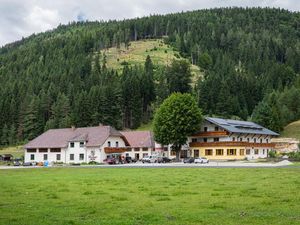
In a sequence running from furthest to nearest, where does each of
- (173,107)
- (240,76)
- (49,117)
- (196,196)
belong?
(240,76) → (49,117) → (173,107) → (196,196)

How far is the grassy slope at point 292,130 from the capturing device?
5023 inches

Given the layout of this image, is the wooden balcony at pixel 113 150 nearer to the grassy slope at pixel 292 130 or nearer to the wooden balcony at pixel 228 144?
the wooden balcony at pixel 228 144

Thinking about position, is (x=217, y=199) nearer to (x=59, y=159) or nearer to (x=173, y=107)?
(x=173, y=107)

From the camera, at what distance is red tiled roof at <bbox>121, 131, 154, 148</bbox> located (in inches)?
4277

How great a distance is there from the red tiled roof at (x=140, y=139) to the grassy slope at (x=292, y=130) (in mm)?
42173

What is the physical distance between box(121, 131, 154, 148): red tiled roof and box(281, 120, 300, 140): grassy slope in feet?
138

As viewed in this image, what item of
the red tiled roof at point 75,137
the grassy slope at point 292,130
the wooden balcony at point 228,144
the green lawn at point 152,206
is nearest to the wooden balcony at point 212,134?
the wooden balcony at point 228,144

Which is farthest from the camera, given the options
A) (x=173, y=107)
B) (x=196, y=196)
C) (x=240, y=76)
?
(x=240, y=76)

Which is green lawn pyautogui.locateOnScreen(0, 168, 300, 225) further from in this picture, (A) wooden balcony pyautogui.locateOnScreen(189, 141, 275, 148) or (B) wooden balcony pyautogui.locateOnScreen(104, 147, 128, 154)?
(A) wooden balcony pyautogui.locateOnScreen(189, 141, 275, 148)

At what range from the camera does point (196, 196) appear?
22.8 metres

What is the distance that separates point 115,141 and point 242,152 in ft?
96.1

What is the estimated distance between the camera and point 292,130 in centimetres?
13300

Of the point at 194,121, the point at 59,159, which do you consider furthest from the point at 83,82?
the point at 194,121

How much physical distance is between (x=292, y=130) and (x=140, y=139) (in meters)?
49.1
